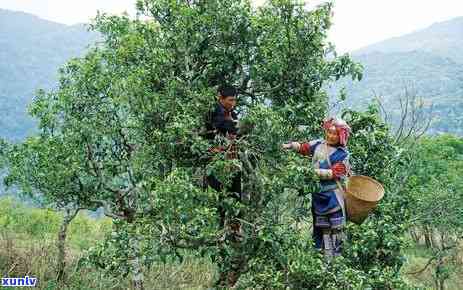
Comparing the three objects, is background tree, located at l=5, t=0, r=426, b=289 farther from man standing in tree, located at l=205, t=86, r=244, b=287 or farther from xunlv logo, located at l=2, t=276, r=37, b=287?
xunlv logo, located at l=2, t=276, r=37, b=287

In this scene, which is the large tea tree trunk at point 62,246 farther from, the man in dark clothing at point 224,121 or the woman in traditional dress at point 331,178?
the woman in traditional dress at point 331,178

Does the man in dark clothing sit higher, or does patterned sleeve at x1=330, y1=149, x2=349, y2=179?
the man in dark clothing

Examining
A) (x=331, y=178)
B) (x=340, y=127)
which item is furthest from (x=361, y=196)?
(x=340, y=127)

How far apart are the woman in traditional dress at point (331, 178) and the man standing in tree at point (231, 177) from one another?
73 centimetres

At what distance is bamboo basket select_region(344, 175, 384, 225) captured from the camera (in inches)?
219

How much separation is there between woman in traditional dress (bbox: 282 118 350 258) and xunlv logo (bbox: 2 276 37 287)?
15.1ft

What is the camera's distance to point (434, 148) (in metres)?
27.5

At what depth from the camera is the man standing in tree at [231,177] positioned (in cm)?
511

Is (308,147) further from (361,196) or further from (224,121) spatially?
(224,121)

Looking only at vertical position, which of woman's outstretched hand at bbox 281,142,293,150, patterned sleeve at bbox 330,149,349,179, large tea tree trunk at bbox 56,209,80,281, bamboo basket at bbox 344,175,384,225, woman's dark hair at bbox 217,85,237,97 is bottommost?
large tea tree trunk at bbox 56,209,80,281

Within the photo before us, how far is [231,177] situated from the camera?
4.96m

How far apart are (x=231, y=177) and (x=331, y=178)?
1.32m

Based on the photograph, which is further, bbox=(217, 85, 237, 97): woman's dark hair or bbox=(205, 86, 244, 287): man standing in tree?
bbox=(217, 85, 237, 97): woman's dark hair

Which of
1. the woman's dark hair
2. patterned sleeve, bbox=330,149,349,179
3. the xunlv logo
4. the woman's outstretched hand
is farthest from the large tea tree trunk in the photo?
patterned sleeve, bbox=330,149,349,179
